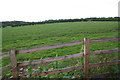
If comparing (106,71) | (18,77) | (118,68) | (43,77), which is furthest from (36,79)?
(118,68)

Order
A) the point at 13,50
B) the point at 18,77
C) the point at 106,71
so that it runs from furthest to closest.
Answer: the point at 106,71 → the point at 18,77 → the point at 13,50

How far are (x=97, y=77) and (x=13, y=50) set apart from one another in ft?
9.61

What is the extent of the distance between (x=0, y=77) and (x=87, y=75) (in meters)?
3.26

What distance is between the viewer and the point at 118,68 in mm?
4934

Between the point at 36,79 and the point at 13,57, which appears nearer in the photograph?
the point at 13,57

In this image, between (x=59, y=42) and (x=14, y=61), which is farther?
(x=59, y=42)

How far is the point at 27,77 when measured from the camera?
4.29 meters

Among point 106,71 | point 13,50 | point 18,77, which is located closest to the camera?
point 13,50

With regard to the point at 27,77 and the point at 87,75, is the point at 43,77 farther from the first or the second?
the point at 87,75

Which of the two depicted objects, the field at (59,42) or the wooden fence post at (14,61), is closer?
the wooden fence post at (14,61)

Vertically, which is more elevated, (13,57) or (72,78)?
(13,57)

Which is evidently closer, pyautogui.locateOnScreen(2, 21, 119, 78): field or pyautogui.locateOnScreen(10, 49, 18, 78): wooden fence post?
pyautogui.locateOnScreen(10, 49, 18, 78): wooden fence post

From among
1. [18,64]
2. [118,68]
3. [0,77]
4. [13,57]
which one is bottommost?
[0,77]

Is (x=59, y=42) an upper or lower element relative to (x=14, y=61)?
lower
